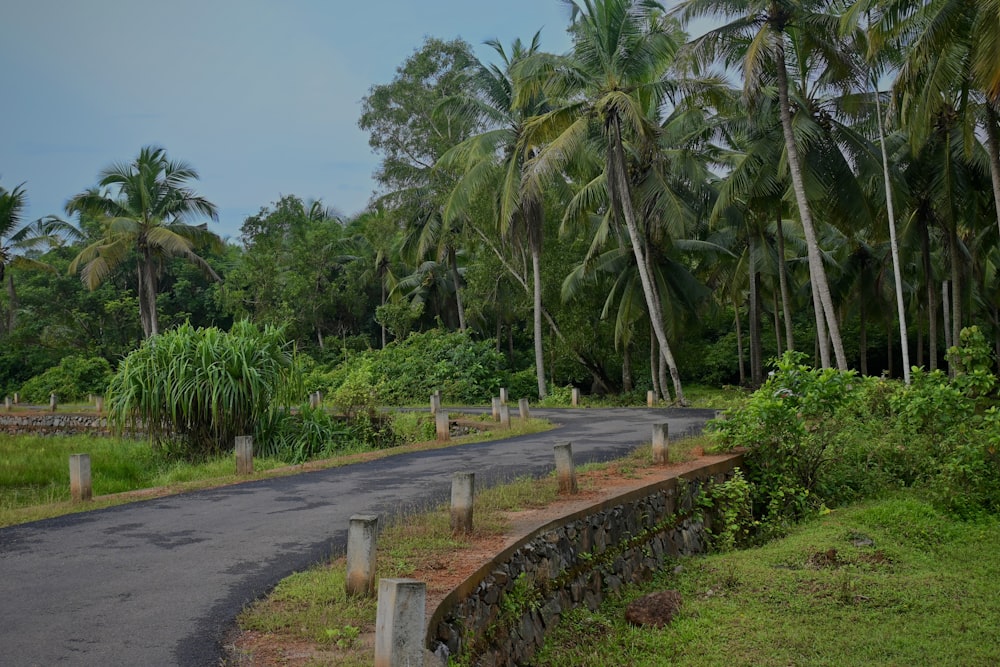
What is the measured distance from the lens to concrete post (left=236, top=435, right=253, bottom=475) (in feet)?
42.0

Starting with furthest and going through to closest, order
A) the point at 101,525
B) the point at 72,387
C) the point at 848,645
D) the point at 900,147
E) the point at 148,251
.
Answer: the point at 72,387 < the point at 148,251 < the point at 900,147 < the point at 101,525 < the point at 848,645

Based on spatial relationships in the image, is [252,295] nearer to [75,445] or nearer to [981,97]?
[75,445]

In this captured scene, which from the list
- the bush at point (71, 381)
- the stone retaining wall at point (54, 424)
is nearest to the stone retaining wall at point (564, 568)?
the stone retaining wall at point (54, 424)

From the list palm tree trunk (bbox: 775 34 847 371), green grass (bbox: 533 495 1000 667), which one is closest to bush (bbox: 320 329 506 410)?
palm tree trunk (bbox: 775 34 847 371)

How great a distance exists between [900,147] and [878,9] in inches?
321

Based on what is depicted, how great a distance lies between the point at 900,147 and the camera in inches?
1064

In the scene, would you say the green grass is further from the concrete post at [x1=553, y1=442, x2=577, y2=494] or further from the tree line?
the tree line

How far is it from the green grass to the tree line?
7.89 meters

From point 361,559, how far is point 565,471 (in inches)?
158

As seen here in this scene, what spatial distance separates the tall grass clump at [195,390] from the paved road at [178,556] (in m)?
4.13

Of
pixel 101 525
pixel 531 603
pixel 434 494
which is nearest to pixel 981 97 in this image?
pixel 434 494

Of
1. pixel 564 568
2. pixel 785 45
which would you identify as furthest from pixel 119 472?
pixel 785 45

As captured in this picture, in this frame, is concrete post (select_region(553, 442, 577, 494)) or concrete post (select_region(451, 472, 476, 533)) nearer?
concrete post (select_region(451, 472, 476, 533))

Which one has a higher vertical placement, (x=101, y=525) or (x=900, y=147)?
(x=900, y=147)
